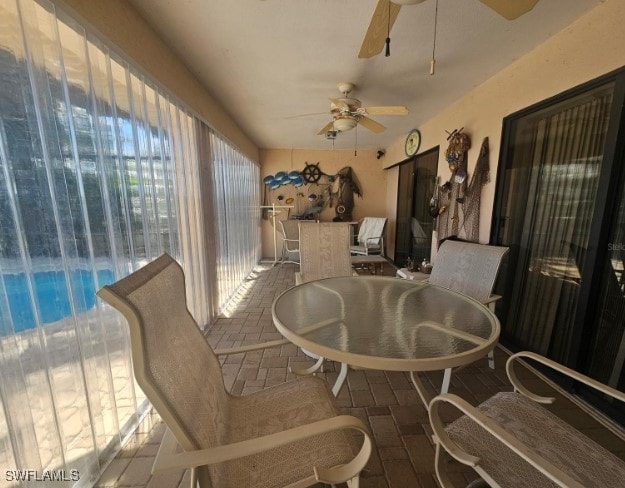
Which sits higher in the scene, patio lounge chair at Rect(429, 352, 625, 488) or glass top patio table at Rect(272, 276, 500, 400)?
glass top patio table at Rect(272, 276, 500, 400)

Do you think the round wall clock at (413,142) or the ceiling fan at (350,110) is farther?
the round wall clock at (413,142)

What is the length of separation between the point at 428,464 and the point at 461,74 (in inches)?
114

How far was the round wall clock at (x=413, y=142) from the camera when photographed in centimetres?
387

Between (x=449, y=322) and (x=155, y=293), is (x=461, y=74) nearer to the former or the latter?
(x=449, y=322)

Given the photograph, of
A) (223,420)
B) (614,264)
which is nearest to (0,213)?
(223,420)

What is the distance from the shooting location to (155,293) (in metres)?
0.81

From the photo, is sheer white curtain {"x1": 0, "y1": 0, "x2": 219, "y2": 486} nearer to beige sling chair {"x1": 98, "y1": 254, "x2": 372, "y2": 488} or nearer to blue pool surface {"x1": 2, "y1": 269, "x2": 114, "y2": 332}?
blue pool surface {"x1": 2, "y1": 269, "x2": 114, "y2": 332}

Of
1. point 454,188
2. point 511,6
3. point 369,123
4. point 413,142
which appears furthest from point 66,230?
point 413,142

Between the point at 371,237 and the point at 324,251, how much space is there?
253cm

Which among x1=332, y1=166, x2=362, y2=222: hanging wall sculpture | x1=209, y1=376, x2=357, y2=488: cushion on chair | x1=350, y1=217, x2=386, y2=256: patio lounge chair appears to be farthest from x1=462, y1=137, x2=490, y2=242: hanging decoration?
x1=332, y1=166, x2=362, y2=222: hanging wall sculpture

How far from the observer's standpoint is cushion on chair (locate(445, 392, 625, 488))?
797 mm

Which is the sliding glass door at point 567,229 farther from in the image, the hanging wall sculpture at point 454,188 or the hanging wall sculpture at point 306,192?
the hanging wall sculpture at point 306,192

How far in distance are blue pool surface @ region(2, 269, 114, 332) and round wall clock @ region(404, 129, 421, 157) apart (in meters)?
4.04

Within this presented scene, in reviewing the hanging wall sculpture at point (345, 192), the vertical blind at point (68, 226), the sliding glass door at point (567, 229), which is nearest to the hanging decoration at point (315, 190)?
the hanging wall sculpture at point (345, 192)
